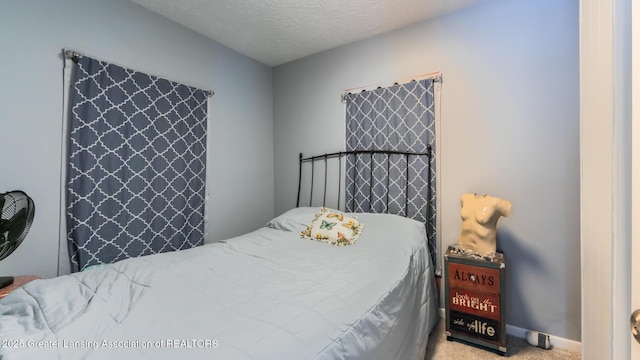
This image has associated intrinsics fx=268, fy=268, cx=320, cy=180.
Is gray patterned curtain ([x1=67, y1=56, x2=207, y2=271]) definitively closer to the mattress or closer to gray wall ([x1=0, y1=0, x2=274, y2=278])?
gray wall ([x1=0, y1=0, x2=274, y2=278])

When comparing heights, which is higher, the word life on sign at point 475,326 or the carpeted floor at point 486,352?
the word life on sign at point 475,326

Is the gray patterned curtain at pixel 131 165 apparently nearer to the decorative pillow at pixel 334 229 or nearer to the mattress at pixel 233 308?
the mattress at pixel 233 308

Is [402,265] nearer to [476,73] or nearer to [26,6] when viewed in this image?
[476,73]

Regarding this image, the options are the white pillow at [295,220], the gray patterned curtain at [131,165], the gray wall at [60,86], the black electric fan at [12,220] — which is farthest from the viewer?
the white pillow at [295,220]

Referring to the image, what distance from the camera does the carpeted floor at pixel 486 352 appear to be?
170cm

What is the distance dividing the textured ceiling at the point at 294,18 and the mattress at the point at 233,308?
72.4 inches

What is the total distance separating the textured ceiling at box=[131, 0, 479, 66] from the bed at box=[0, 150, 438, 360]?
1826mm

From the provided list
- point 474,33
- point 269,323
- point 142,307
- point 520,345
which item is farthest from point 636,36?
point 520,345

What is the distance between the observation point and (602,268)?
29.9 inches

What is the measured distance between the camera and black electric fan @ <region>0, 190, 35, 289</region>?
127cm

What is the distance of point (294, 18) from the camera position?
2254 millimetres

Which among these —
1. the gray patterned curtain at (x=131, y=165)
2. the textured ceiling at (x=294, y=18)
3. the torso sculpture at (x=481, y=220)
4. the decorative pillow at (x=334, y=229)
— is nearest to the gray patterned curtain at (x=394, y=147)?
the torso sculpture at (x=481, y=220)

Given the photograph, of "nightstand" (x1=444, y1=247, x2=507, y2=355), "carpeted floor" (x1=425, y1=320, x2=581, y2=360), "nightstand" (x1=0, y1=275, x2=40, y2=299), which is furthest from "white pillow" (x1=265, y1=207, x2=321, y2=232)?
"nightstand" (x1=0, y1=275, x2=40, y2=299)

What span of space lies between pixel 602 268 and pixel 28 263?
8.93 feet
